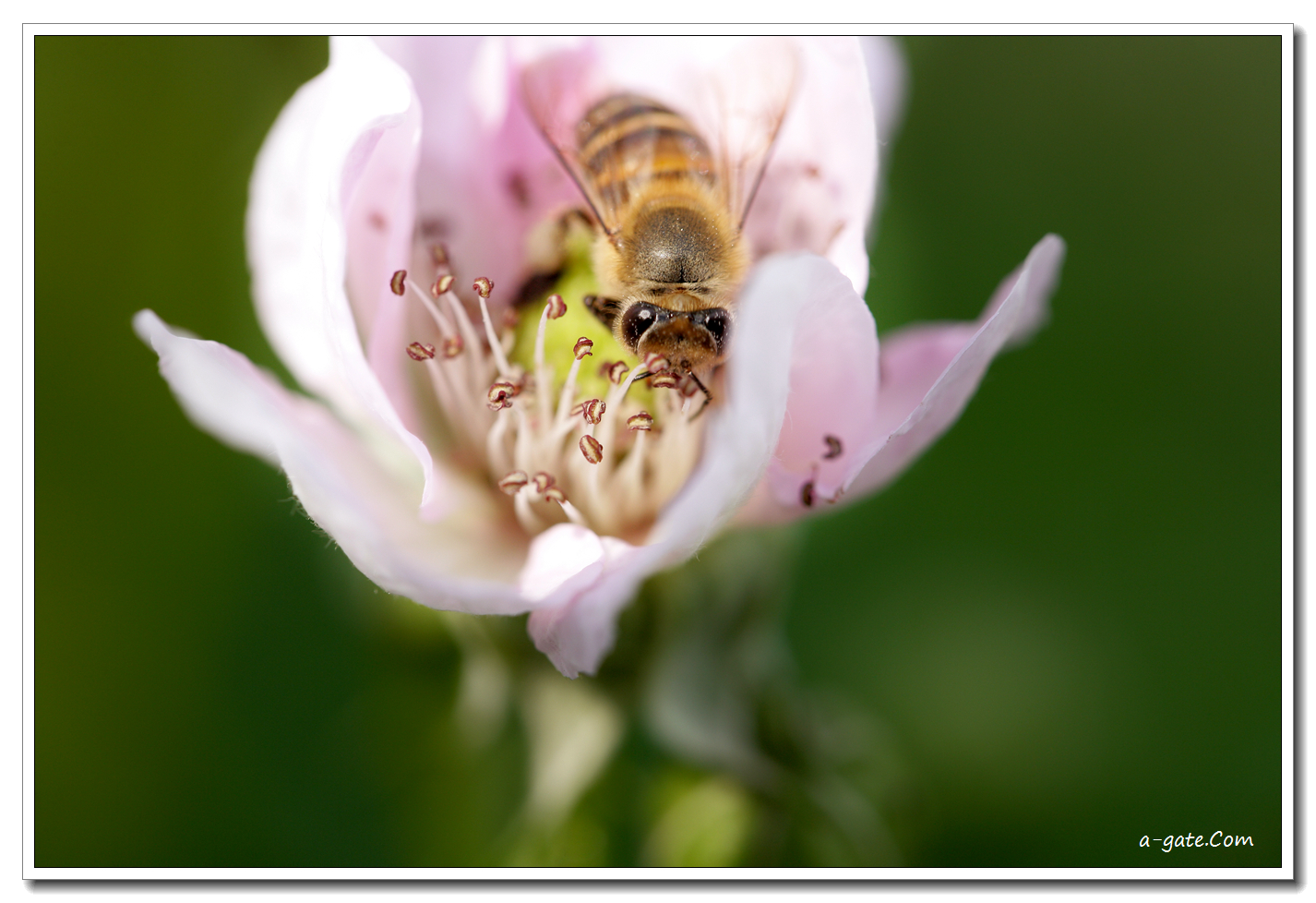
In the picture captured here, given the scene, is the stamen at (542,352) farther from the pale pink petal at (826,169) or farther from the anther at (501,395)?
the pale pink petal at (826,169)

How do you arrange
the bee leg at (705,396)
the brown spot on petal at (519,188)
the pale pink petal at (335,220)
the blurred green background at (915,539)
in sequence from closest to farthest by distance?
1. the pale pink petal at (335,220)
2. the bee leg at (705,396)
3. the brown spot on petal at (519,188)
4. the blurred green background at (915,539)

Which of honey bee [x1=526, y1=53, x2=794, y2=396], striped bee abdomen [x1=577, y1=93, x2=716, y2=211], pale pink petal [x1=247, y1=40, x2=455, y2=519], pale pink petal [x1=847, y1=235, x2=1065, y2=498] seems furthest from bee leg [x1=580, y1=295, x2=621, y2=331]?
pale pink petal [x1=847, y1=235, x2=1065, y2=498]

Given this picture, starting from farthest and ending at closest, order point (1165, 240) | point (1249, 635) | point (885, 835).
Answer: point (1165, 240), point (1249, 635), point (885, 835)

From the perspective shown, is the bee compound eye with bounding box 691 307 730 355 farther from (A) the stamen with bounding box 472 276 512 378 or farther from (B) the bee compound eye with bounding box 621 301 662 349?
(A) the stamen with bounding box 472 276 512 378

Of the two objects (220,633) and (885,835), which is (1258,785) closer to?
(885,835)

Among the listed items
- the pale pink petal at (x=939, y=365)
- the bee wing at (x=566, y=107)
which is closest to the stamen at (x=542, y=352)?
the bee wing at (x=566, y=107)
